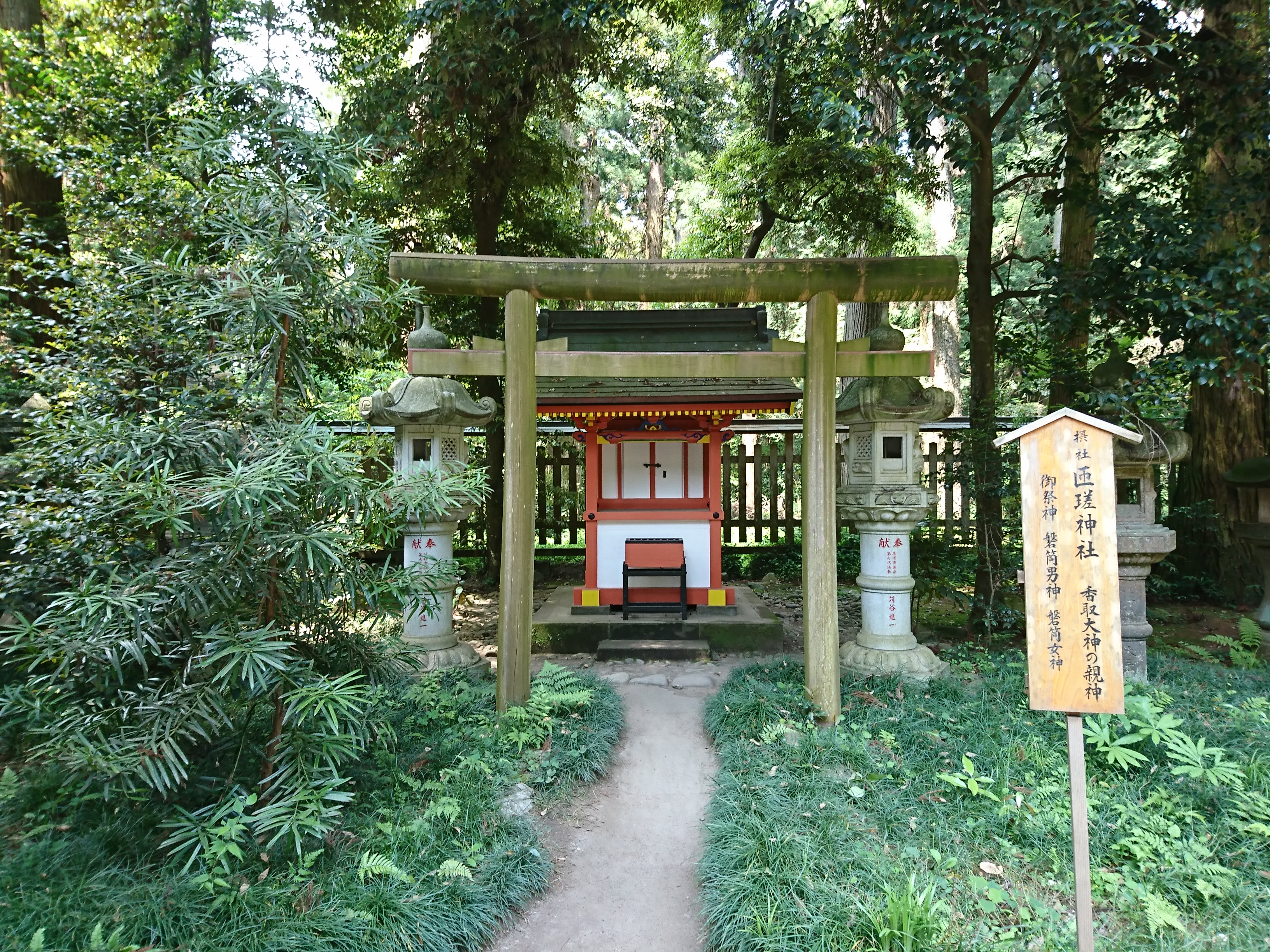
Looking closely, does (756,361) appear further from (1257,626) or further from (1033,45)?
(1257,626)

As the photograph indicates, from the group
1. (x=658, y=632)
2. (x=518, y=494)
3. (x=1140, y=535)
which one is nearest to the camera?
(x=518, y=494)

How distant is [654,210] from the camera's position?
1581 cm

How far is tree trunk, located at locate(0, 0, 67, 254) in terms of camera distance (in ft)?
19.5

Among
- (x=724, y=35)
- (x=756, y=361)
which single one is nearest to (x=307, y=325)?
(x=756, y=361)

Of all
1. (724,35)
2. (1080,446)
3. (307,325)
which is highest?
(724,35)

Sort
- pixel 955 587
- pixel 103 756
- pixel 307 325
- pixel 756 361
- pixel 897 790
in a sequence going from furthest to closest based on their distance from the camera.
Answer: pixel 955 587 → pixel 756 361 → pixel 897 790 → pixel 307 325 → pixel 103 756

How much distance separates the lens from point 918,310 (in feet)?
50.8

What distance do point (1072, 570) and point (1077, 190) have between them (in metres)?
5.70

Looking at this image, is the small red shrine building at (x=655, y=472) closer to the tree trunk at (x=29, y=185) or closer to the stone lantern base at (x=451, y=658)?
the stone lantern base at (x=451, y=658)

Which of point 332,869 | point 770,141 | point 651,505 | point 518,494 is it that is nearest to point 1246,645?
point 651,505

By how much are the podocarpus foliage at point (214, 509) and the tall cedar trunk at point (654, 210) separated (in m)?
12.6

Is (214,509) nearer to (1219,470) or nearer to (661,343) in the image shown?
(661,343)

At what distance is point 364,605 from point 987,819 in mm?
3531

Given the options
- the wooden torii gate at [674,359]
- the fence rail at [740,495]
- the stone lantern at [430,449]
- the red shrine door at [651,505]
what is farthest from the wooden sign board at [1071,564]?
the fence rail at [740,495]
